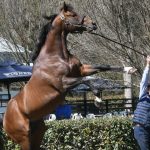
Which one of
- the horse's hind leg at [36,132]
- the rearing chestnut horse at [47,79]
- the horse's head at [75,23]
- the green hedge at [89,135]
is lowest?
the green hedge at [89,135]

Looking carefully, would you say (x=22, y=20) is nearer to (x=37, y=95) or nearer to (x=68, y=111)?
(x=68, y=111)

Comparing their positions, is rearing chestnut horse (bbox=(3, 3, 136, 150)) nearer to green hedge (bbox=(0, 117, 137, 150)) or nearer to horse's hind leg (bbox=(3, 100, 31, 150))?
horse's hind leg (bbox=(3, 100, 31, 150))

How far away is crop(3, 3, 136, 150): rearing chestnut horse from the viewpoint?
29.6ft

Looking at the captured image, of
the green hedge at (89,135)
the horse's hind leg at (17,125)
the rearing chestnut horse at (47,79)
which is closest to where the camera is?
the rearing chestnut horse at (47,79)

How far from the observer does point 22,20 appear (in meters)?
25.4

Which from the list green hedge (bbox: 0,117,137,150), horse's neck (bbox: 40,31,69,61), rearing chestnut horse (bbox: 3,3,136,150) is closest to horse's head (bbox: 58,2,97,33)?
rearing chestnut horse (bbox: 3,3,136,150)

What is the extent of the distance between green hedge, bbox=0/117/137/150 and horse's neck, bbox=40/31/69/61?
10.1ft

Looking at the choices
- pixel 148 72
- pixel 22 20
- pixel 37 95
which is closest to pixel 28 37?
pixel 22 20

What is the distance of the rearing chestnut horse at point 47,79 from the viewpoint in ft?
29.6

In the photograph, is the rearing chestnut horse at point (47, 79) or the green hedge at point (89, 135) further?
the green hedge at point (89, 135)

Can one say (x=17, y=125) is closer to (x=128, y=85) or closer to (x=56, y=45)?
(x=56, y=45)

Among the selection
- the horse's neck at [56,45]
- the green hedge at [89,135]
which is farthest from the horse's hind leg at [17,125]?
the green hedge at [89,135]

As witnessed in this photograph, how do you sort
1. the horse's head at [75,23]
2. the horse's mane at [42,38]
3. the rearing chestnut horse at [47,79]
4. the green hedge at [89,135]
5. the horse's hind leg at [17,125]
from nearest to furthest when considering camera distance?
the rearing chestnut horse at [47,79]
the horse's head at [75,23]
the horse's hind leg at [17,125]
the horse's mane at [42,38]
the green hedge at [89,135]

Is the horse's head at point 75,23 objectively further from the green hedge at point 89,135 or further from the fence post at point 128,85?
the fence post at point 128,85
